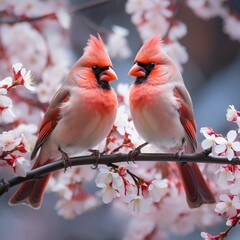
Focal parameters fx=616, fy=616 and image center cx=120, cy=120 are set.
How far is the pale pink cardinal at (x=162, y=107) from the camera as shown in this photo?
1.53m

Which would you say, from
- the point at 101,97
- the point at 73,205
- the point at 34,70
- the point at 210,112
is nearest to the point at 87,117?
the point at 101,97

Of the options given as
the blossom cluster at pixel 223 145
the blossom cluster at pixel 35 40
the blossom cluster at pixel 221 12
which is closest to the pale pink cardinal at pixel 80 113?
the blossom cluster at pixel 223 145

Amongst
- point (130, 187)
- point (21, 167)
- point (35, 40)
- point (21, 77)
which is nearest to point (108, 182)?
point (130, 187)

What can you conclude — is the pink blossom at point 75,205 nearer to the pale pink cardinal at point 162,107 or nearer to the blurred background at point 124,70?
the pale pink cardinal at point 162,107

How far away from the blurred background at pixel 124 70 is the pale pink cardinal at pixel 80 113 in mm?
1300

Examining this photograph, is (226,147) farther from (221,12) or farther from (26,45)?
(221,12)

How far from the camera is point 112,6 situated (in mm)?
3619

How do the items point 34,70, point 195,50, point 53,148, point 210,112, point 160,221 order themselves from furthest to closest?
point 195,50 < point 210,112 < point 34,70 < point 160,221 < point 53,148

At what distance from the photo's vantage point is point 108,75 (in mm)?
1532

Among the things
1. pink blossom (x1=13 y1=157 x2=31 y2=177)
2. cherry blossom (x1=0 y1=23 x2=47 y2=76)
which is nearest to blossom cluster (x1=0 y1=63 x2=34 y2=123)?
pink blossom (x1=13 y1=157 x2=31 y2=177)

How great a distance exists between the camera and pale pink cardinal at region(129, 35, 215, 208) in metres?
1.53

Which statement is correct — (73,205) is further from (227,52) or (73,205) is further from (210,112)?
(227,52)

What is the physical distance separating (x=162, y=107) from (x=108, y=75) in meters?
0.16

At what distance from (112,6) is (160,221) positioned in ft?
5.44
